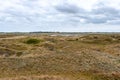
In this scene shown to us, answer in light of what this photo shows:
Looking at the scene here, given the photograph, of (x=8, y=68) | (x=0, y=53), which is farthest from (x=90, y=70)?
(x=0, y=53)

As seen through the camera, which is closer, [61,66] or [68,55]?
[61,66]

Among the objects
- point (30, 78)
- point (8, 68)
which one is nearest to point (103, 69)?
point (30, 78)

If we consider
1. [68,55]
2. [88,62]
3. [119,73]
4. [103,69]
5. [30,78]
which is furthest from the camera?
[68,55]

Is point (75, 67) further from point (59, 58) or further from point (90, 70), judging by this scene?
point (59, 58)

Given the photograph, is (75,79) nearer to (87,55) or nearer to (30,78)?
(30,78)

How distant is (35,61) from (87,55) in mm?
7907

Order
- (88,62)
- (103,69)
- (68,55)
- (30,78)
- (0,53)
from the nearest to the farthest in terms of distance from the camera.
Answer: (30,78), (103,69), (88,62), (68,55), (0,53)

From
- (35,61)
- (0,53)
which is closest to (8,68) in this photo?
(35,61)

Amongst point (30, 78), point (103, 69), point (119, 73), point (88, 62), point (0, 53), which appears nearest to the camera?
point (30, 78)

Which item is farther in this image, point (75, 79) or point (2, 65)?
point (2, 65)

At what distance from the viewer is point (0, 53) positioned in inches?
2058

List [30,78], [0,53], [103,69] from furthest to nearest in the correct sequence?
[0,53] → [103,69] → [30,78]

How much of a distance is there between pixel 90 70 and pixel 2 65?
37.1ft

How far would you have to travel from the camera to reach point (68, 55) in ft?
120
